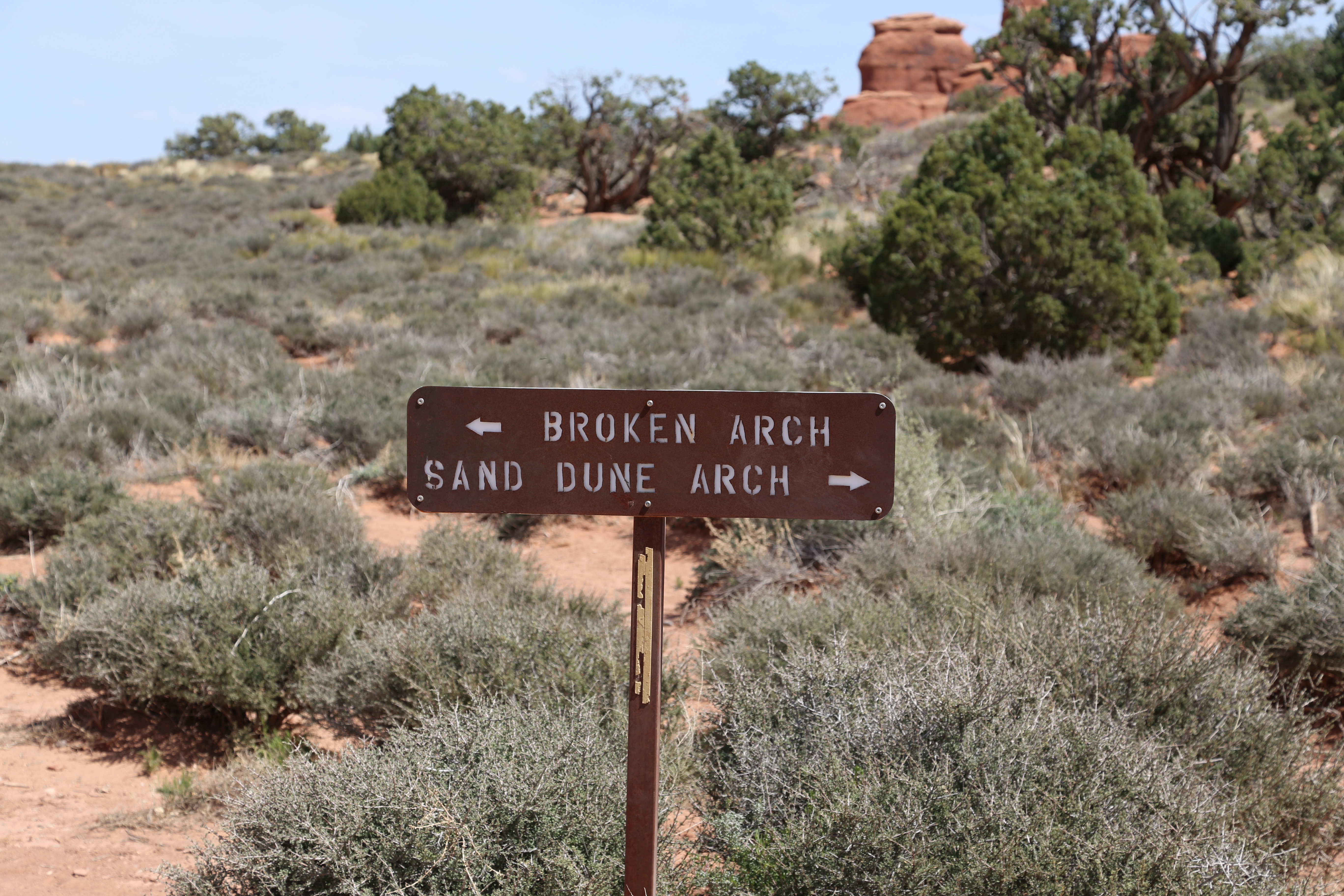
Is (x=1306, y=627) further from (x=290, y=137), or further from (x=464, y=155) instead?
(x=290, y=137)

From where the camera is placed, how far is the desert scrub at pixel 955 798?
80.3 inches

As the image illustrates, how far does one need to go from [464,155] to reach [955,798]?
75.5 ft

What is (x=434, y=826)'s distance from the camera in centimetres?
217

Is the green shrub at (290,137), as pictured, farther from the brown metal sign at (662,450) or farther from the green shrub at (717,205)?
the brown metal sign at (662,450)

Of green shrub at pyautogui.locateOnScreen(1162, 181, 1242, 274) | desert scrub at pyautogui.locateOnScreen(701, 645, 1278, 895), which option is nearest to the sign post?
desert scrub at pyautogui.locateOnScreen(701, 645, 1278, 895)

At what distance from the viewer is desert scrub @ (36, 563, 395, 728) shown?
3.65 m

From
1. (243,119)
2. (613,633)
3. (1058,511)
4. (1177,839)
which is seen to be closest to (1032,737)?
(1177,839)

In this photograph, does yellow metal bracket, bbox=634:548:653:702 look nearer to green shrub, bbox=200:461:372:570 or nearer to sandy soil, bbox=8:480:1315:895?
sandy soil, bbox=8:480:1315:895

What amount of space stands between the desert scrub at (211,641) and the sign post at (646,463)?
1.95 m

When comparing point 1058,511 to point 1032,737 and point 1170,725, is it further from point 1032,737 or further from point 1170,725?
point 1032,737

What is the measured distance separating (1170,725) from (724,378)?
5.41 meters

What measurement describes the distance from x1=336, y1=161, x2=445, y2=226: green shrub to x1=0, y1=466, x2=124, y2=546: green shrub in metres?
16.6

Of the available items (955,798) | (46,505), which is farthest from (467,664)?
(46,505)

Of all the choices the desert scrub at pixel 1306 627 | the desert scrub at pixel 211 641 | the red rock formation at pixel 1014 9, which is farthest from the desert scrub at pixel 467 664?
the red rock formation at pixel 1014 9
